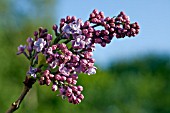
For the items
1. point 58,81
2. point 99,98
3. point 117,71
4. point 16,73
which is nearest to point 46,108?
point 16,73

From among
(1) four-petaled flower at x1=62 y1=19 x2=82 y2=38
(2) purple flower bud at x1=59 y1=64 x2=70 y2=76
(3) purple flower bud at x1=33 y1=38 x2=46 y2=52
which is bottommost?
(2) purple flower bud at x1=59 y1=64 x2=70 y2=76

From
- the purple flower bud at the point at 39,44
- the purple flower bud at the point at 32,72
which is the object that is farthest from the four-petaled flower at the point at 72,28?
the purple flower bud at the point at 32,72

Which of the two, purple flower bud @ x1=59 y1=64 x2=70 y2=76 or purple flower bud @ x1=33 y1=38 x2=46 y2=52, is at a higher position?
purple flower bud @ x1=33 y1=38 x2=46 y2=52

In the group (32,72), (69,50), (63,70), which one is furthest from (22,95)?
(69,50)

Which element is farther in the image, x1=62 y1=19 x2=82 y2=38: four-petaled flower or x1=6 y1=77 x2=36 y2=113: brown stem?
x1=62 y1=19 x2=82 y2=38: four-petaled flower

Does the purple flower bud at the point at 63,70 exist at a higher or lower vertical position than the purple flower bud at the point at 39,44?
lower

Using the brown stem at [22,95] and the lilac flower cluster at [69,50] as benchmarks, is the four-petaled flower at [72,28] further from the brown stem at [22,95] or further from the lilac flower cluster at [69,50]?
the brown stem at [22,95]

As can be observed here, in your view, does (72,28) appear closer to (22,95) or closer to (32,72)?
(32,72)

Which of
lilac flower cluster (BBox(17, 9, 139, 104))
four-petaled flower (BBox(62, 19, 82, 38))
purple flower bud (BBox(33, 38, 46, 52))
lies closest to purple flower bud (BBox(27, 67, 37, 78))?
lilac flower cluster (BBox(17, 9, 139, 104))

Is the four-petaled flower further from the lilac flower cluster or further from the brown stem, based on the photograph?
the brown stem
